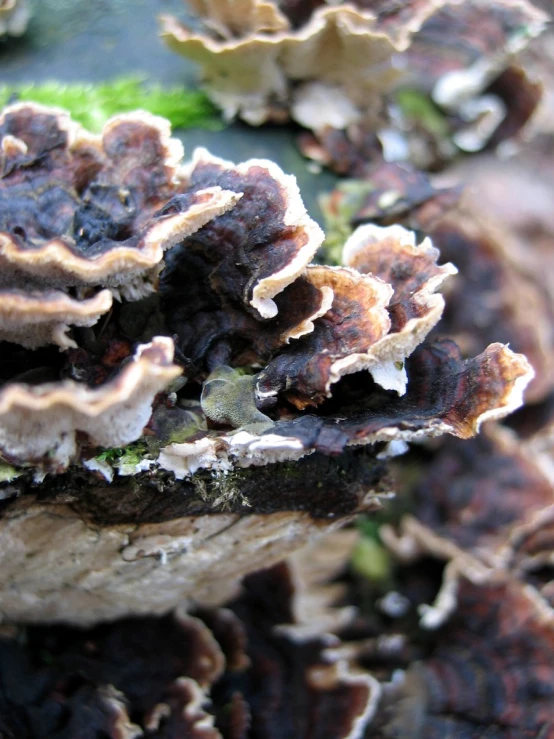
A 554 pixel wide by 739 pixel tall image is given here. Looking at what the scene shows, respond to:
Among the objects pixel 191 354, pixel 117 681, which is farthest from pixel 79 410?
pixel 117 681

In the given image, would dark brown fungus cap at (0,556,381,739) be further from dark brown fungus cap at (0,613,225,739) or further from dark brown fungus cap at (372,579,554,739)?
dark brown fungus cap at (372,579,554,739)

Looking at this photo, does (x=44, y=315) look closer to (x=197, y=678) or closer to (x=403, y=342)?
(x=403, y=342)

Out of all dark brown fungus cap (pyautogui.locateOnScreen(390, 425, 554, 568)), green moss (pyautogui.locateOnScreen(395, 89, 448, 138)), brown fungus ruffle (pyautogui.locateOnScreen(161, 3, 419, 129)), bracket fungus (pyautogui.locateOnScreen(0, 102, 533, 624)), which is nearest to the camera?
bracket fungus (pyautogui.locateOnScreen(0, 102, 533, 624))

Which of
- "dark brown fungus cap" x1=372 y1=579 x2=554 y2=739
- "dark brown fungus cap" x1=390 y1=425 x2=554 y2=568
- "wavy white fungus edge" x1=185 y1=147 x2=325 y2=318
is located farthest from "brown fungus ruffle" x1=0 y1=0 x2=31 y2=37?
"dark brown fungus cap" x1=372 y1=579 x2=554 y2=739

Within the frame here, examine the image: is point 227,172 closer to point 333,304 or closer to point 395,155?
point 333,304

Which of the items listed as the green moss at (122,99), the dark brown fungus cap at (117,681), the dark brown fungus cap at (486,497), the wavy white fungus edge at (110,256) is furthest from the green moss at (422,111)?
the dark brown fungus cap at (117,681)

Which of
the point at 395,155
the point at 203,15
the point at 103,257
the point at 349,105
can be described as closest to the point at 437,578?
the point at 395,155
